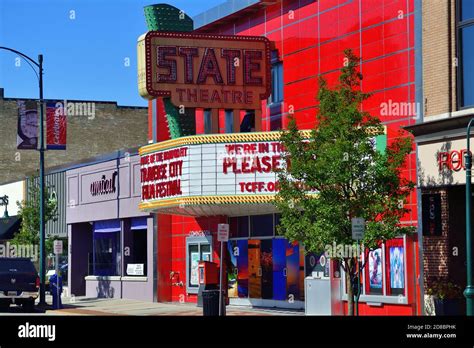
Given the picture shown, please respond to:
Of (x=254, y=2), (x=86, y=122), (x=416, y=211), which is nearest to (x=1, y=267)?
(x=254, y=2)

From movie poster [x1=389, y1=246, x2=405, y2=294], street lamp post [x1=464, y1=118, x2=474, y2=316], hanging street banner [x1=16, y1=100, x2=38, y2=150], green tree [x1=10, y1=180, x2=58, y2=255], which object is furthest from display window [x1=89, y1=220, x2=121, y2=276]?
street lamp post [x1=464, y1=118, x2=474, y2=316]

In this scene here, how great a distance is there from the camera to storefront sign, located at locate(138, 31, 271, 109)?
33125mm

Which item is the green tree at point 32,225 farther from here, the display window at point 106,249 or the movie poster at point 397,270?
the movie poster at point 397,270

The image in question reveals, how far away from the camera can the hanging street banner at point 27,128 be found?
39938mm

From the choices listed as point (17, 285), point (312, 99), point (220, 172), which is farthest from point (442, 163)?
point (17, 285)

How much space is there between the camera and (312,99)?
32.1m

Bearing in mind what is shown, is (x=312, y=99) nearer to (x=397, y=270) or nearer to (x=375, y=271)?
(x=375, y=271)

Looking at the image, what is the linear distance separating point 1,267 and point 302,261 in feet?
38.2

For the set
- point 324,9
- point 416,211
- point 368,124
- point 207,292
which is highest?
point 324,9

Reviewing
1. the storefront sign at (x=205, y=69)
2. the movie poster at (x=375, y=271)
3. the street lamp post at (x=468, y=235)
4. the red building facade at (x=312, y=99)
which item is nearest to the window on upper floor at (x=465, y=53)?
the red building facade at (x=312, y=99)

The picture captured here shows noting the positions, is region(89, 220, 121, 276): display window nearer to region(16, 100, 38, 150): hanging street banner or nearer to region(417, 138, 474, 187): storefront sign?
region(16, 100, 38, 150): hanging street banner
